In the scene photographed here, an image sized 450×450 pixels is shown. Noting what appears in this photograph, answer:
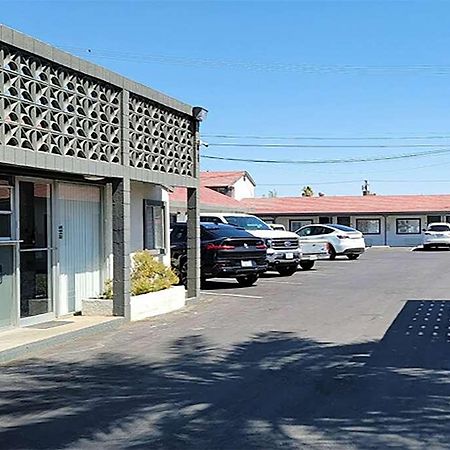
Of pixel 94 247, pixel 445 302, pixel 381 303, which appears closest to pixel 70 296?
pixel 94 247

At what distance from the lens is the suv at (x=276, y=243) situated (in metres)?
21.8

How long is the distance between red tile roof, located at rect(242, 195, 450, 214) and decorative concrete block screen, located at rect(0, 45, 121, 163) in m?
34.0

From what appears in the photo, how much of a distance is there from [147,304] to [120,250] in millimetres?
1397

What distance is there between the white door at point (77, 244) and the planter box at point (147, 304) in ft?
1.77

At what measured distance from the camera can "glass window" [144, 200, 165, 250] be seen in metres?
16.2

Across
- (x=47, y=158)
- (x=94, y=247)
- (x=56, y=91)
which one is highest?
(x=56, y=91)

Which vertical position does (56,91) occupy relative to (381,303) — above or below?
above

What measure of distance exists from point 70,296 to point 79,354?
11.6 feet

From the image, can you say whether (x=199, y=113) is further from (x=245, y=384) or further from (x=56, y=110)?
(x=245, y=384)

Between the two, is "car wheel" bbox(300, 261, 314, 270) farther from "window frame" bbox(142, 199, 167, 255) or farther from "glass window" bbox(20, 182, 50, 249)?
"glass window" bbox(20, 182, 50, 249)

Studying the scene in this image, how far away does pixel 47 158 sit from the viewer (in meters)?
10.3

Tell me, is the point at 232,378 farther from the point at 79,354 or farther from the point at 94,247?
the point at 94,247

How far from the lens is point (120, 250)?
497 inches

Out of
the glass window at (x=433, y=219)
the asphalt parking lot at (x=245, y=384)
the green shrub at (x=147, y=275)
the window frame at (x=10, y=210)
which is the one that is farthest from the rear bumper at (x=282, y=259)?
the glass window at (x=433, y=219)
